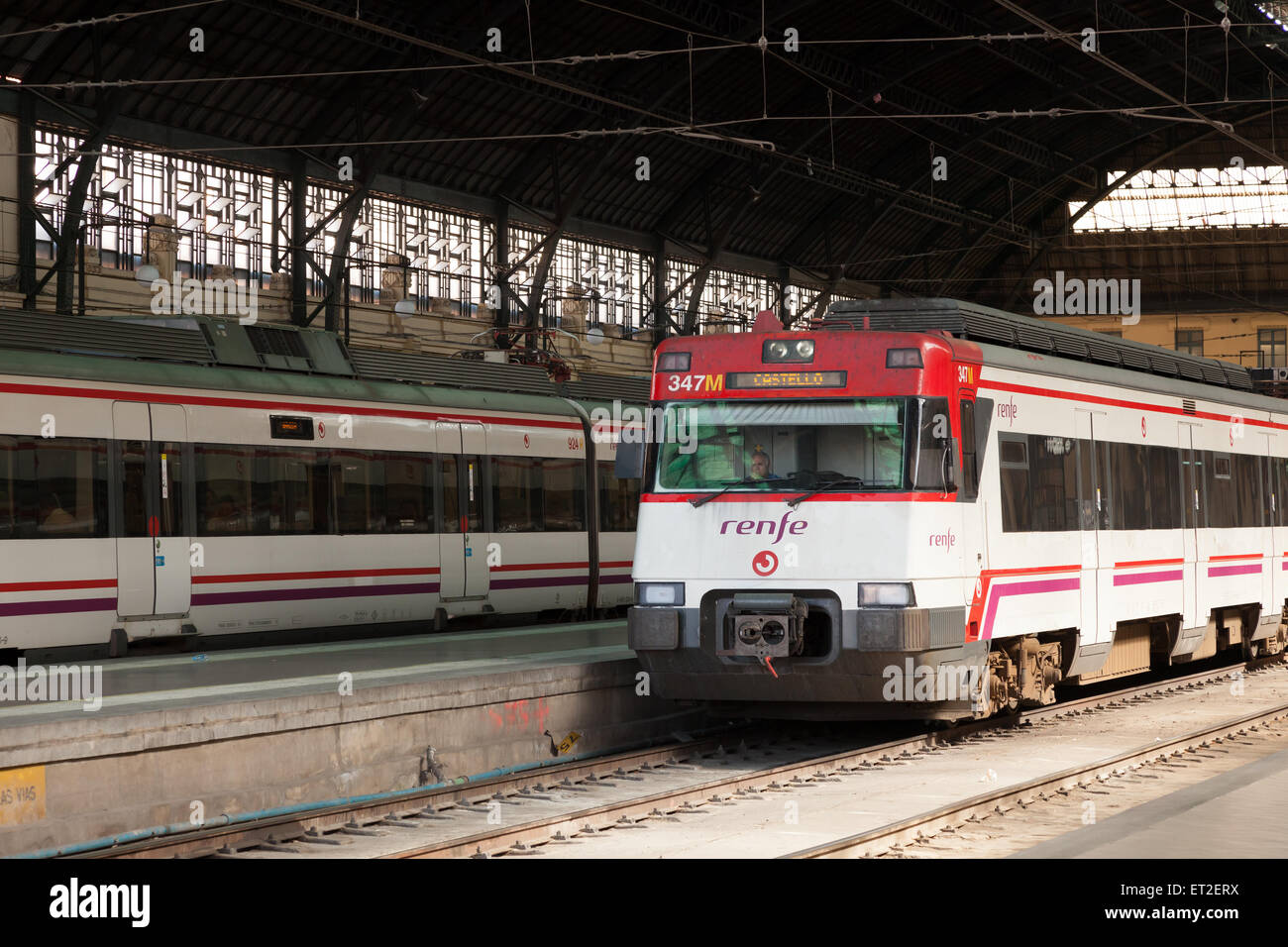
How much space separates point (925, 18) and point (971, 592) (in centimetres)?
2782

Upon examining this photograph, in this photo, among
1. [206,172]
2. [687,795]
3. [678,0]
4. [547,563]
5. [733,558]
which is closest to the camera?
[687,795]

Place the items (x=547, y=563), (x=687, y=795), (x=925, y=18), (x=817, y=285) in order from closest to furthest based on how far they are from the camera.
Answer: (x=687, y=795) < (x=547, y=563) < (x=925, y=18) < (x=817, y=285)

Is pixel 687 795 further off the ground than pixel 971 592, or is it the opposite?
pixel 971 592

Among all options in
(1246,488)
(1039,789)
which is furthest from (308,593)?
(1246,488)

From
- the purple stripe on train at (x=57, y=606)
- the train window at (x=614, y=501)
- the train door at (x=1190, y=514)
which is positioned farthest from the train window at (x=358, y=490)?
the train door at (x=1190, y=514)

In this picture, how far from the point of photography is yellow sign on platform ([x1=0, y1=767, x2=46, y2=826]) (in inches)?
372

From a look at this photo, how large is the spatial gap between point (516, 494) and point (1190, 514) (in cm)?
876

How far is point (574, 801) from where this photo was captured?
1171cm

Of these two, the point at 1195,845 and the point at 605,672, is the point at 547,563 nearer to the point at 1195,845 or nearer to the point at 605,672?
the point at 605,672

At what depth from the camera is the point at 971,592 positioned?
13.1 metres

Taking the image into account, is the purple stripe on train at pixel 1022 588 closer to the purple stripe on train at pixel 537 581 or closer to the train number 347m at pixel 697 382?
the train number 347m at pixel 697 382

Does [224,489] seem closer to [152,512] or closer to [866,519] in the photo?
[152,512]

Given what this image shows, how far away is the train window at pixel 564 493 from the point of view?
22.6 meters
